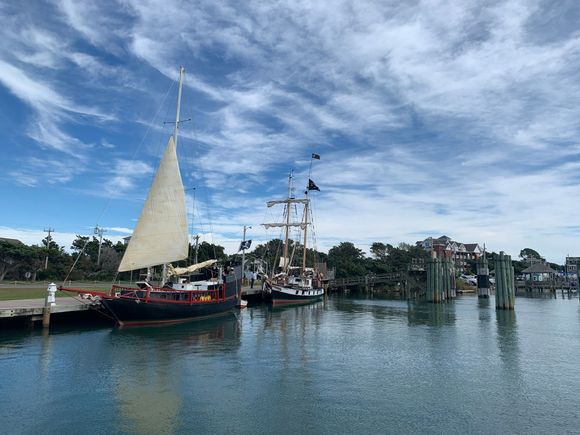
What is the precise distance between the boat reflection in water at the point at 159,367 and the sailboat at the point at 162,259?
4.30 ft

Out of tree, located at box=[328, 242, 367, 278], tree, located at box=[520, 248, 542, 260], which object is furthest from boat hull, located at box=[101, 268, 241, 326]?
tree, located at box=[520, 248, 542, 260]

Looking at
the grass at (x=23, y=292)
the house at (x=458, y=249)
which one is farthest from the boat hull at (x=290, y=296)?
the house at (x=458, y=249)

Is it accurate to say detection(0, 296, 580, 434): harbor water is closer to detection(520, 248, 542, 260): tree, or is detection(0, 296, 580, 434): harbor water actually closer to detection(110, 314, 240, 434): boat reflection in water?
detection(110, 314, 240, 434): boat reflection in water

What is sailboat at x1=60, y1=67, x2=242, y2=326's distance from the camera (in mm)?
33406

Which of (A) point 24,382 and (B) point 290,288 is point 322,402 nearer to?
(A) point 24,382

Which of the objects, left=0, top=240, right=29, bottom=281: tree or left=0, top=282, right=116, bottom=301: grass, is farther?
left=0, top=240, right=29, bottom=281: tree

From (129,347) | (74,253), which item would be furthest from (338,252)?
(129,347)

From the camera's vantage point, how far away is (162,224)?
1467 inches

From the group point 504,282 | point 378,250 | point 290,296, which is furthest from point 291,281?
point 378,250

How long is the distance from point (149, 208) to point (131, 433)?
2612 centimetres

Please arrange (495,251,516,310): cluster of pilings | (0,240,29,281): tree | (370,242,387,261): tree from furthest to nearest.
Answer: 1. (370,242,387,261): tree
2. (0,240,29,281): tree
3. (495,251,516,310): cluster of pilings

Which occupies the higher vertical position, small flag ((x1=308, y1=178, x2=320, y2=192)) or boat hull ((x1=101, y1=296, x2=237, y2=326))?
small flag ((x1=308, y1=178, x2=320, y2=192))

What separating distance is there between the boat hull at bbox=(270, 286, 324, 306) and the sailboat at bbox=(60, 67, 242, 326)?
20522 mm

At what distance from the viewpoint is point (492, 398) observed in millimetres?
17203
